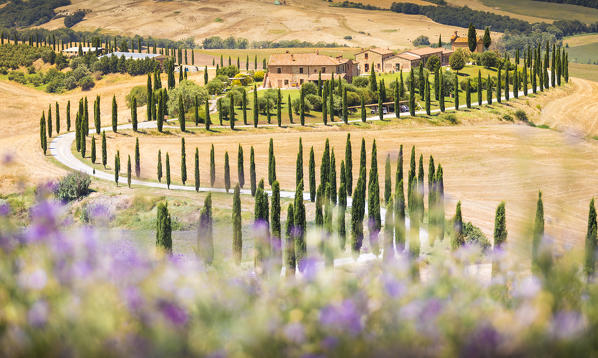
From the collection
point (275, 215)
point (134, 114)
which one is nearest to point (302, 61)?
point (134, 114)

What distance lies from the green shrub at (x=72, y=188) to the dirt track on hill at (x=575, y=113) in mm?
59405

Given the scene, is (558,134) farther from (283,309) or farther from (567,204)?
(283,309)

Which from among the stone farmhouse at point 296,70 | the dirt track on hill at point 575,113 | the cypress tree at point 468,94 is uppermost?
the stone farmhouse at point 296,70

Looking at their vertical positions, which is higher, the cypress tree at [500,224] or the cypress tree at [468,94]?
the cypress tree at [468,94]

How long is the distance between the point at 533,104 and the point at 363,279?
328ft

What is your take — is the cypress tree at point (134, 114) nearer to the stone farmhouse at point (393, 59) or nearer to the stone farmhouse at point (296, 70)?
the stone farmhouse at point (296, 70)

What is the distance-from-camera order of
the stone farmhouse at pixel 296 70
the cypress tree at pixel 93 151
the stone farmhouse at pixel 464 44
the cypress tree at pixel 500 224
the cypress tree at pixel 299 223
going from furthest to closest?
the stone farmhouse at pixel 464 44
the stone farmhouse at pixel 296 70
the cypress tree at pixel 93 151
the cypress tree at pixel 500 224
the cypress tree at pixel 299 223

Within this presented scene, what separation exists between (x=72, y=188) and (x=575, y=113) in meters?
74.7

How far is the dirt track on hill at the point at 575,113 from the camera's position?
91.9 meters

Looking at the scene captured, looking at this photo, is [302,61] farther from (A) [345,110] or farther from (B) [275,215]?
(B) [275,215]

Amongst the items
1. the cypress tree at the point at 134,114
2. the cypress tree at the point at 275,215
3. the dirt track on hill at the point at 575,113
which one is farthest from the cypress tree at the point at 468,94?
the cypress tree at the point at 275,215

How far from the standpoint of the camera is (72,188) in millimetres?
58969

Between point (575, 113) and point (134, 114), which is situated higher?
point (134, 114)

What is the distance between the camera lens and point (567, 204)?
55250 millimetres
